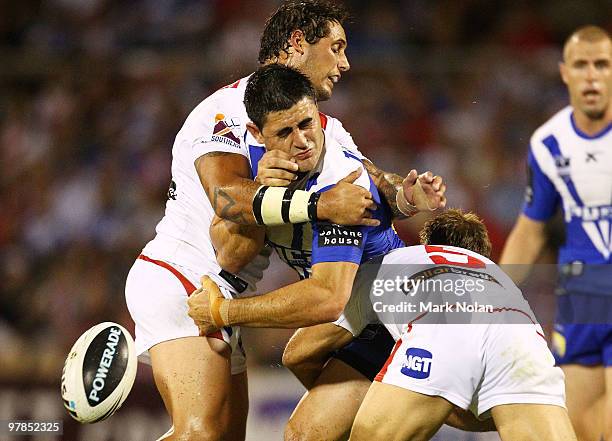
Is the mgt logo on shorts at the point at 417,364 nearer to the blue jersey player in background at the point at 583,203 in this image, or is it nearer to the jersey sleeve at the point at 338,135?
the jersey sleeve at the point at 338,135

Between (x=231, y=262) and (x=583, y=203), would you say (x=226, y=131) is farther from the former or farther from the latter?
(x=583, y=203)

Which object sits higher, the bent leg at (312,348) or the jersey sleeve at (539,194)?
the jersey sleeve at (539,194)

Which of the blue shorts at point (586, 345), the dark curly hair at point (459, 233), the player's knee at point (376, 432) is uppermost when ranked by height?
the dark curly hair at point (459, 233)

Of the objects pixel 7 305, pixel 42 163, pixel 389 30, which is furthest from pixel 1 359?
pixel 389 30

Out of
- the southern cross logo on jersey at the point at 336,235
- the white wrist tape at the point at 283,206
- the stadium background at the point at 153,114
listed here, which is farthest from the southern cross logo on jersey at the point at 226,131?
the stadium background at the point at 153,114

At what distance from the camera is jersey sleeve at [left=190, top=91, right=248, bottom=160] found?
13.4ft

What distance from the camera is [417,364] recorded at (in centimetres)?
366

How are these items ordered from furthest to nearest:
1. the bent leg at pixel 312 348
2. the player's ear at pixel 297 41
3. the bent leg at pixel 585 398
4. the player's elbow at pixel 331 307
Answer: the bent leg at pixel 585 398, the player's ear at pixel 297 41, the bent leg at pixel 312 348, the player's elbow at pixel 331 307

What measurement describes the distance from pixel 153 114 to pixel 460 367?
5.68m

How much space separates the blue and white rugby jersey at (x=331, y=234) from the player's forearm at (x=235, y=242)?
0.10 metres

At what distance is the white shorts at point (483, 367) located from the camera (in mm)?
3613

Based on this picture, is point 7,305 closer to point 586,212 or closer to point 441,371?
point 586,212

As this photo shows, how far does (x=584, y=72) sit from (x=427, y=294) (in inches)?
95.2

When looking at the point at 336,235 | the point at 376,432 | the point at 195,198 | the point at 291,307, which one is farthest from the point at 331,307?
the point at 195,198
